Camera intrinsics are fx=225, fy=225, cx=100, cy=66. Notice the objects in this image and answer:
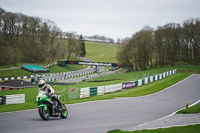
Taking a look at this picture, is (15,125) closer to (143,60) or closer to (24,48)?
(143,60)

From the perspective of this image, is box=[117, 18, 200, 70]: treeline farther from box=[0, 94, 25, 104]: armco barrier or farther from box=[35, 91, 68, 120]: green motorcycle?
box=[35, 91, 68, 120]: green motorcycle

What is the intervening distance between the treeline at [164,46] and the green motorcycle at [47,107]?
203ft

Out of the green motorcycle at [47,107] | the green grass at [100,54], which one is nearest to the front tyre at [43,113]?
the green motorcycle at [47,107]

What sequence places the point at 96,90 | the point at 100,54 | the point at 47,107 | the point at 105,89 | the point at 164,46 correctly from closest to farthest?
the point at 47,107
the point at 96,90
the point at 105,89
the point at 164,46
the point at 100,54

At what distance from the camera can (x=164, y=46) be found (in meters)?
78.3

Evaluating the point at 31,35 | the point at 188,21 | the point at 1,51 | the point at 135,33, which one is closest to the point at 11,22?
the point at 31,35

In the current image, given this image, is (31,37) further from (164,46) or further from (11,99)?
(11,99)

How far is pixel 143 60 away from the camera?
77188 millimetres

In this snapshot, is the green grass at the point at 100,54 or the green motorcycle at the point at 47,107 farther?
the green grass at the point at 100,54

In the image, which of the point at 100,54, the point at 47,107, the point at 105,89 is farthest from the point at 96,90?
the point at 100,54

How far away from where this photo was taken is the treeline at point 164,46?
2884 inches

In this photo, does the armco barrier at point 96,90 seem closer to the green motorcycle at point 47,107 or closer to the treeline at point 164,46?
the green motorcycle at point 47,107

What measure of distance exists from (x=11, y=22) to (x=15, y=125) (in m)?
76.2

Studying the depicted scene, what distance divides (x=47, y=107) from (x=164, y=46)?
2847 inches
